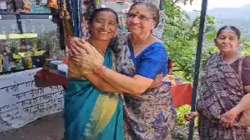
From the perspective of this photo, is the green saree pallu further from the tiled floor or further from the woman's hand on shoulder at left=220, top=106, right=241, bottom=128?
the tiled floor

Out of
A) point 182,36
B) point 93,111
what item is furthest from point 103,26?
point 182,36

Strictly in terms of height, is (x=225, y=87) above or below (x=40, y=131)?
above

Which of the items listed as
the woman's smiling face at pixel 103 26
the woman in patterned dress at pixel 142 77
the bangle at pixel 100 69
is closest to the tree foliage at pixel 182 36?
the woman in patterned dress at pixel 142 77

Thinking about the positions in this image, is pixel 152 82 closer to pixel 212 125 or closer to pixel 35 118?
pixel 212 125

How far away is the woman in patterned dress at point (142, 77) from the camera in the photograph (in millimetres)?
2158

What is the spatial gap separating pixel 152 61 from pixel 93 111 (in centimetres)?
40

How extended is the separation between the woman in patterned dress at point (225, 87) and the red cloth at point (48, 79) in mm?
1474

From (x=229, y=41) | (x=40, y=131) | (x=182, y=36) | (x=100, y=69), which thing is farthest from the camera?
(x=182, y=36)

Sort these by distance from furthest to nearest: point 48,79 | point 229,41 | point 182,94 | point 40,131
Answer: point 40,131
point 48,79
point 182,94
point 229,41

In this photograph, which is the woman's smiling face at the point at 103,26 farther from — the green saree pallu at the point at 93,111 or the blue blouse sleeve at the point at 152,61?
the blue blouse sleeve at the point at 152,61

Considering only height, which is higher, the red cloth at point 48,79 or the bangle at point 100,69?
the bangle at point 100,69

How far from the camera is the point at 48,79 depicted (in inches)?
167

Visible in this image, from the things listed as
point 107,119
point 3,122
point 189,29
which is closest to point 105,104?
point 107,119

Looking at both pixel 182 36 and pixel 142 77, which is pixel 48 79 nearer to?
pixel 142 77
